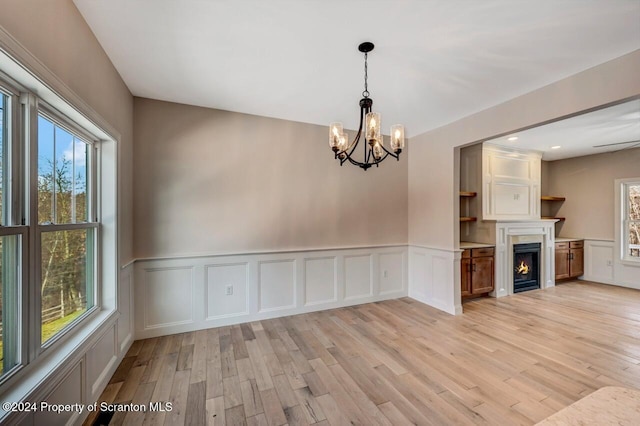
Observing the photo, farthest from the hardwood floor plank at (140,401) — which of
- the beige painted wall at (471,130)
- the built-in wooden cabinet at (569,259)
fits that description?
the built-in wooden cabinet at (569,259)

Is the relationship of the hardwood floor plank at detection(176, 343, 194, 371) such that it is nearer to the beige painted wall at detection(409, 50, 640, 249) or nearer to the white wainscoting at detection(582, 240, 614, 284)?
the beige painted wall at detection(409, 50, 640, 249)

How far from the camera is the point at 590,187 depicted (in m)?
5.54

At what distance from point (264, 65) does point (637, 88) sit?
3004 millimetres

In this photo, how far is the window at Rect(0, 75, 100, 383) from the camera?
4.16ft

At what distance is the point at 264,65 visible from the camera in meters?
2.33

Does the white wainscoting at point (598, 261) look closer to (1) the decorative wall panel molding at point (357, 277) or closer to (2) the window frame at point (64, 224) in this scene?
(1) the decorative wall panel molding at point (357, 277)

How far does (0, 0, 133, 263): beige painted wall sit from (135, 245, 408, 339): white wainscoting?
588mm

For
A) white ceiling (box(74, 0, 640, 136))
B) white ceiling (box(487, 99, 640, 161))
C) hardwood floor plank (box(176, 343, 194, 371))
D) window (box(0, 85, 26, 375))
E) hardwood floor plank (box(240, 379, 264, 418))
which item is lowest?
hardwood floor plank (box(176, 343, 194, 371))

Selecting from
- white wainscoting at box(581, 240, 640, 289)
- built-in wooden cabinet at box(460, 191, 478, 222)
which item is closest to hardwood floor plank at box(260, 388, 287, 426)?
built-in wooden cabinet at box(460, 191, 478, 222)

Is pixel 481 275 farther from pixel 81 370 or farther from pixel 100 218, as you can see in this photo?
pixel 100 218

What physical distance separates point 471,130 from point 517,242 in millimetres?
2675

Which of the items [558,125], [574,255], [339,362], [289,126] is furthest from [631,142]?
[339,362]

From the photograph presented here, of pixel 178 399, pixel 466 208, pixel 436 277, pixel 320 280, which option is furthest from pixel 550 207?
pixel 178 399

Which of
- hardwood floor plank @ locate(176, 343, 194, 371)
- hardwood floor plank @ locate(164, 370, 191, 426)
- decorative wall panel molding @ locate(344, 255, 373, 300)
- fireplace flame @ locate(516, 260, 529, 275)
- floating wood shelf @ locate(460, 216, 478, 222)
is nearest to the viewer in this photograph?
hardwood floor plank @ locate(164, 370, 191, 426)
